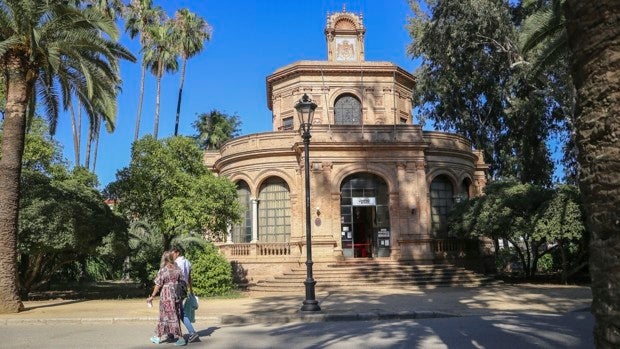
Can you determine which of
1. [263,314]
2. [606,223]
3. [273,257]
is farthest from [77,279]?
[606,223]

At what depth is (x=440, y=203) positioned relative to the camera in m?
26.0

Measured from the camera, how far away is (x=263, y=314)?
13.2 meters

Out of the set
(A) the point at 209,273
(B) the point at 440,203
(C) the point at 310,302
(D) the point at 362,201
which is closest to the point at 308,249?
(C) the point at 310,302

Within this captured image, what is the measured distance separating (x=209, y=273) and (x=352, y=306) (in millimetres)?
6595

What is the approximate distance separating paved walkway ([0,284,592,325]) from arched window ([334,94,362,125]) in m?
12.9

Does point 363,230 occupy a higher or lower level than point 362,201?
lower

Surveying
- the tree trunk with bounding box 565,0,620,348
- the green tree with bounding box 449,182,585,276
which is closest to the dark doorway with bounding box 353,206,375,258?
the green tree with bounding box 449,182,585,276

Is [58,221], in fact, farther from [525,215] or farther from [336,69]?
[336,69]

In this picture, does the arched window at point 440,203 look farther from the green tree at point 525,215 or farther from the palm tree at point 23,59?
the palm tree at point 23,59

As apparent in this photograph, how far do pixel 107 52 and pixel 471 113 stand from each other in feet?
90.1

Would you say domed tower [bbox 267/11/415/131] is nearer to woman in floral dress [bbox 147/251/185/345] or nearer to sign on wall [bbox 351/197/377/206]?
sign on wall [bbox 351/197/377/206]

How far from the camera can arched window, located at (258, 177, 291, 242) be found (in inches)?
976

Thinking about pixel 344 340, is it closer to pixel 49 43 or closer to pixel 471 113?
pixel 49 43

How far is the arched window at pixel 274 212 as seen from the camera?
24.8 metres
